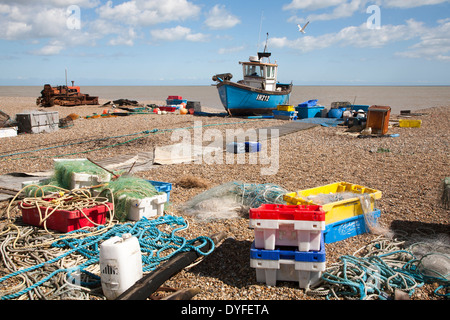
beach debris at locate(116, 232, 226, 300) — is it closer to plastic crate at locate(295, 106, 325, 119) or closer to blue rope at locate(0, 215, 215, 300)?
blue rope at locate(0, 215, 215, 300)

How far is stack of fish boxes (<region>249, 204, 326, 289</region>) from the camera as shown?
2.94 m

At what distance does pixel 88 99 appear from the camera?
25.5m

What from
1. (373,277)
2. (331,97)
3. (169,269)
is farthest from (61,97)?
(331,97)

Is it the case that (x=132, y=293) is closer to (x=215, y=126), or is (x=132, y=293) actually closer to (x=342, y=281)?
(x=342, y=281)

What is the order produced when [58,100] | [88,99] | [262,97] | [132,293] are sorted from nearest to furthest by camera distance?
[132,293] → [262,97] → [58,100] → [88,99]

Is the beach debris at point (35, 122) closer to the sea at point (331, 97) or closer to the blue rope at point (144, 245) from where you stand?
the blue rope at point (144, 245)

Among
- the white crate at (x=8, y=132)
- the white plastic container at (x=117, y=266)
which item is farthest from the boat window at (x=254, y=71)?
the white plastic container at (x=117, y=266)

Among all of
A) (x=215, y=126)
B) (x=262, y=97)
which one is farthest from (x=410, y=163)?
(x=262, y=97)

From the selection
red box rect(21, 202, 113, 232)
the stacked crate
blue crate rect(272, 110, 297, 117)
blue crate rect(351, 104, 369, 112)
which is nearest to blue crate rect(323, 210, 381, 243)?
the stacked crate

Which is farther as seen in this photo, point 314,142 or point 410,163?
point 314,142

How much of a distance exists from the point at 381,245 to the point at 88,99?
25179mm

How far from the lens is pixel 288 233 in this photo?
310 centimetres

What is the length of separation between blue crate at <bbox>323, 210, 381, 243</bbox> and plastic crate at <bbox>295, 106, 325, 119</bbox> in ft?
43.1
